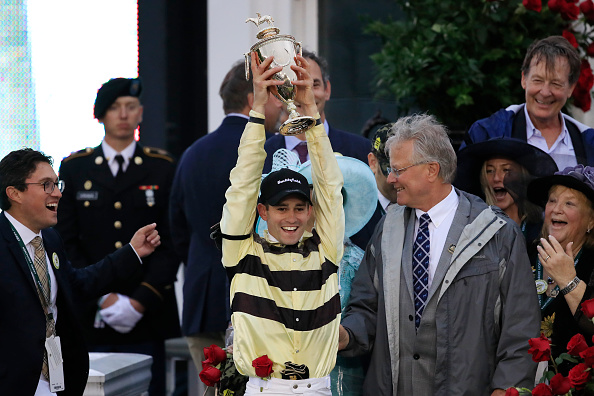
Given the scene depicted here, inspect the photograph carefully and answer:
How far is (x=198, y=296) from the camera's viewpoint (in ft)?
19.1

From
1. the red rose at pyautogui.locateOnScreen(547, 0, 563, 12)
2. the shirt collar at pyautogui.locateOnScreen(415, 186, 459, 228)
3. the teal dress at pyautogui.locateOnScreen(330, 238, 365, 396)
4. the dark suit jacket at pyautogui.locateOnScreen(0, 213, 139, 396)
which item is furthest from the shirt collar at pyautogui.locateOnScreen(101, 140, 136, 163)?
the red rose at pyautogui.locateOnScreen(547, 0, 563, 12)

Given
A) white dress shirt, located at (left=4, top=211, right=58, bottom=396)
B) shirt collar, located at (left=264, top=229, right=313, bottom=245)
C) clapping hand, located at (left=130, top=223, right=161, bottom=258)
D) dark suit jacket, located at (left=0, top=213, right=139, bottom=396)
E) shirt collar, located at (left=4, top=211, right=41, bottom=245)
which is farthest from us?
clapping hand, located at (left=130, top=223, right=161, bottom=258)

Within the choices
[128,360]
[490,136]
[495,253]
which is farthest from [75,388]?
[490,136]

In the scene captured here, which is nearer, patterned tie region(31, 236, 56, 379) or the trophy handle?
the trophy handle

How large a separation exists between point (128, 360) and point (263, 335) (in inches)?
70.8

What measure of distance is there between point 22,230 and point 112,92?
179cm

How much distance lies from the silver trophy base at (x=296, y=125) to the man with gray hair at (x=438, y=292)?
22.5 inches

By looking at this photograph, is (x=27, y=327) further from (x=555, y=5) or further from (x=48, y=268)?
(x=555, y=5)

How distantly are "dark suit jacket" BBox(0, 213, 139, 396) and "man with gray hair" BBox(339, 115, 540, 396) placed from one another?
56.0 inches

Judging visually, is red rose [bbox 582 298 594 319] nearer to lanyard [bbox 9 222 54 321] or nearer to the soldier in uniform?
lanyard [bbox 9 222 54 321]

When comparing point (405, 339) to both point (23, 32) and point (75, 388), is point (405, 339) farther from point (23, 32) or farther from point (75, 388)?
point (23, 32)

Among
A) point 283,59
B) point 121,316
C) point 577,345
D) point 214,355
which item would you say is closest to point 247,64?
point 283,59

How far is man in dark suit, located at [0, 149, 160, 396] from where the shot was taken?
464 centimetres

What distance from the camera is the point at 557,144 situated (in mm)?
5547
